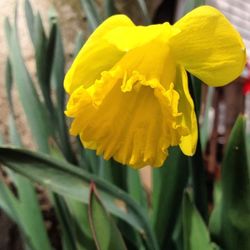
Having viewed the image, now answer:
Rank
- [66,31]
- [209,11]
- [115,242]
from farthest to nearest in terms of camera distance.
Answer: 1. [66,31]
2. [115,242]
3. [209,11]

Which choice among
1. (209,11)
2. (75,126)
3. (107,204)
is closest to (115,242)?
(107,204)

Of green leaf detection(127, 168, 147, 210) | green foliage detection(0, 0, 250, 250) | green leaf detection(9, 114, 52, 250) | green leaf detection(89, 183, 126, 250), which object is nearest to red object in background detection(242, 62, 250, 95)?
green foliage detection(0, 0, 250, 250)

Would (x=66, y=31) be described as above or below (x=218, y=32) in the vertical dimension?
below

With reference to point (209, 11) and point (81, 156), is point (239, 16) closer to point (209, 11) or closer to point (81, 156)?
point (81, 156)

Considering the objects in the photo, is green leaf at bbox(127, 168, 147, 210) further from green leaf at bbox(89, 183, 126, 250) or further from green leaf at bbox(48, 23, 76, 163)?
green leaf at bbox(89, 183, 126, 250)

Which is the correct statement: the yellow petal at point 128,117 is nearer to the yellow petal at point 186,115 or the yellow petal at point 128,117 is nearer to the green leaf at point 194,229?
the yellow petal at point 186,115

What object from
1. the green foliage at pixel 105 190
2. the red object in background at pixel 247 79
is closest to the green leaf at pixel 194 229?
the green foliage at pixel 105 190
